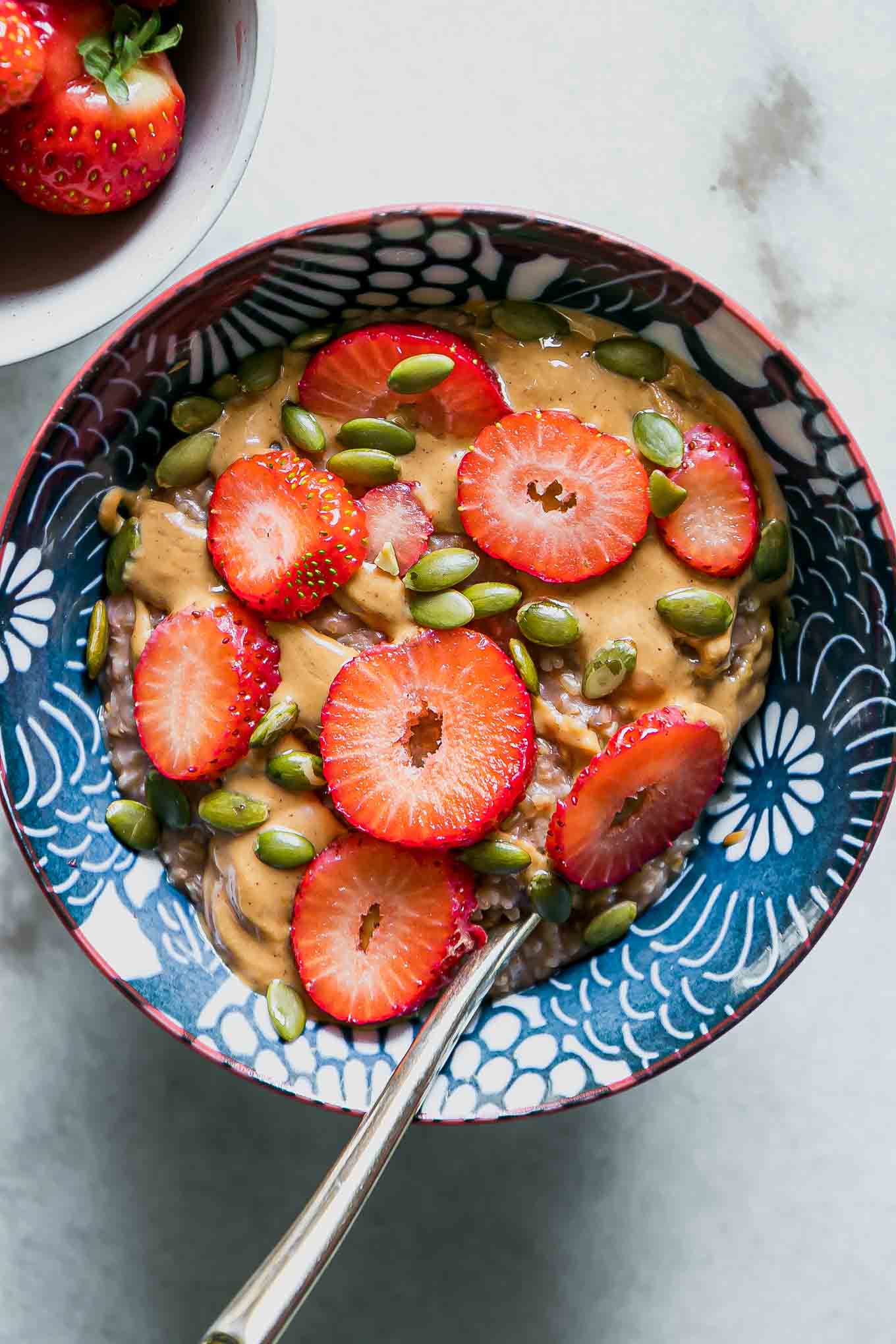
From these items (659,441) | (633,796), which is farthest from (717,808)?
(659,441)

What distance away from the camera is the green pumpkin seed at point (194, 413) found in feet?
6.40

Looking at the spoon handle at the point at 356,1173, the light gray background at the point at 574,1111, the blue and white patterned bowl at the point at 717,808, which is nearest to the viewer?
the spoon handle at the point at 356,1173

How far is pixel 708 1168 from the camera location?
2.33 m

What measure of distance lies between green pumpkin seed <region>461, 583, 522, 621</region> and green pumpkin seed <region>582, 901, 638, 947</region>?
47cm

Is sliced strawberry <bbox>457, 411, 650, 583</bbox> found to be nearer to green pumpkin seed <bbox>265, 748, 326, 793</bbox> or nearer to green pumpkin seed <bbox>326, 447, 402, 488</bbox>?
green pumpkin seed <bbox>326, 447, 402, 488</bbox>

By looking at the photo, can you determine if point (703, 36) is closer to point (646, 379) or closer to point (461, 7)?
point (461, 7)

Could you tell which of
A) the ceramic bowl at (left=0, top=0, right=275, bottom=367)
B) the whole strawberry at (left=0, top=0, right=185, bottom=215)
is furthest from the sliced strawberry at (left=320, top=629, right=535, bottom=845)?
the whole strawberry at (left=0, top=0, right=185, bottom=215)

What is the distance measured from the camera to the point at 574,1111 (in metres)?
2.33

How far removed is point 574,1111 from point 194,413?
1.32m

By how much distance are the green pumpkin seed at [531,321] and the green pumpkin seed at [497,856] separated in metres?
0.72

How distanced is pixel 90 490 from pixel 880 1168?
1722 mm

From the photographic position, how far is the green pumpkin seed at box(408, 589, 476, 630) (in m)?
1.87

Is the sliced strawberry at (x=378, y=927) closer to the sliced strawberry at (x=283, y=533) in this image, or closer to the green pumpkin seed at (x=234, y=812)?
the green pumpkin seed at (x=234, y=812)

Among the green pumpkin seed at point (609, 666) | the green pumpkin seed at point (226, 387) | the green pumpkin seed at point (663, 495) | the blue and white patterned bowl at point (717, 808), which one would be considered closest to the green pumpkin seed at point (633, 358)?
the blue and white patterned bowl at point (717, 808)
